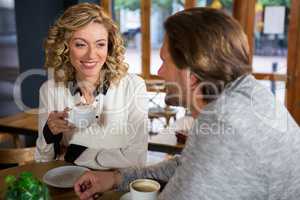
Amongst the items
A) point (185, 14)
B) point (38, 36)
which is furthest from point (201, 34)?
point (38, 36)

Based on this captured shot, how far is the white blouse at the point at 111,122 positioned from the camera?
5.54 feet

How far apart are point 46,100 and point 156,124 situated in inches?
109

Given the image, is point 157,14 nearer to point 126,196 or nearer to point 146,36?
point 146,36

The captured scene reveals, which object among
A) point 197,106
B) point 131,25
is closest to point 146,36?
point 131,25

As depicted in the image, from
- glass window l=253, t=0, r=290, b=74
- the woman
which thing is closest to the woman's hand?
the woman

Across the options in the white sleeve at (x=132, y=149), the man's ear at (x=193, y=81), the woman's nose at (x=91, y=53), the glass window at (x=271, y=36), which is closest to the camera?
the man's ear at (x=193, y=81)

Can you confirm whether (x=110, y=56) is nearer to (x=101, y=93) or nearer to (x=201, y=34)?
(x=101, y=93)

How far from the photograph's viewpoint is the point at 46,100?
183cm

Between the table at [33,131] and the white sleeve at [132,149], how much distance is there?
431 millimetres

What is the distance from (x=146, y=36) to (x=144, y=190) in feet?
12.5

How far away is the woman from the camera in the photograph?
5.52ft

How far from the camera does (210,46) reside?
0.90 metres

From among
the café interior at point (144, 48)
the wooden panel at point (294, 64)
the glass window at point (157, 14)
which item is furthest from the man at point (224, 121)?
the glass window at point (157, 14)

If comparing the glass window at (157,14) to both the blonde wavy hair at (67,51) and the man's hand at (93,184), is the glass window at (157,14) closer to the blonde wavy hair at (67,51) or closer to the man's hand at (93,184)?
the blonde wavy hair at (67,51)
